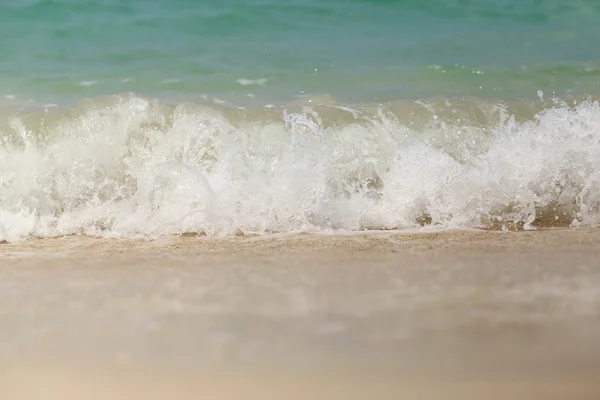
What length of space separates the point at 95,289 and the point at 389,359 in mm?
1119

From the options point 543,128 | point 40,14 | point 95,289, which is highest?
point 40,14

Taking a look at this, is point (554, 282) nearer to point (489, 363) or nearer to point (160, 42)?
point (489, 363)

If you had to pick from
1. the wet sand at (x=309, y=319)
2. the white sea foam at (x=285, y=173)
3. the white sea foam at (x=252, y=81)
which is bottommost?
the wet sand at (x=309, y=319)

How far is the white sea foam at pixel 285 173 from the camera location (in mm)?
3318

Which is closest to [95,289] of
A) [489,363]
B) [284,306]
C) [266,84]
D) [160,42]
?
[284,306]

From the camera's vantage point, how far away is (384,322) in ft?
7.05

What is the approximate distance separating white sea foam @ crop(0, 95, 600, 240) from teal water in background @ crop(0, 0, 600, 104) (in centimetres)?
80

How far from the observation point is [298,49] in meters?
5.54

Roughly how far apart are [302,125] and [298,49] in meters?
1.75

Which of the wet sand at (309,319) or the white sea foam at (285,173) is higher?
the white sea foam at (285,173)

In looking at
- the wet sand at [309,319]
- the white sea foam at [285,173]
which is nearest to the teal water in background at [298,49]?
the white sea foam at [285,173]

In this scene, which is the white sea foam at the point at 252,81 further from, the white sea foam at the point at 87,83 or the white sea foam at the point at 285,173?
the white sea foam at the point at 87,83

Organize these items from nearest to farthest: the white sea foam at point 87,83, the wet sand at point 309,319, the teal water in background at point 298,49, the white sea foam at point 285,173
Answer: the wet sand at point 309,319 → the white sea foam at point 285,173 → the teal water in background at point 298,49 → the white sea foam at point 87,83

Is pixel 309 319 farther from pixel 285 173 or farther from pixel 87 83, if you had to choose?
pixel 87 83
